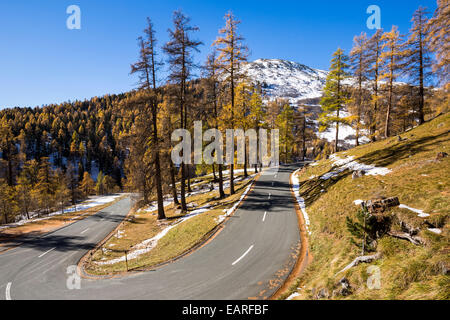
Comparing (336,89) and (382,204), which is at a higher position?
(336,89)

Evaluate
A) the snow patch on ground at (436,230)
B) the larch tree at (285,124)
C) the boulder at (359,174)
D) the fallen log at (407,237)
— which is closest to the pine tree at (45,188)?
the larch tree at (285,124)

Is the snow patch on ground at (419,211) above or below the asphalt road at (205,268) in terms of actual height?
above

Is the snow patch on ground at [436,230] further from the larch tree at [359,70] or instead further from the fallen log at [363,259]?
the larch tree at [359,70]

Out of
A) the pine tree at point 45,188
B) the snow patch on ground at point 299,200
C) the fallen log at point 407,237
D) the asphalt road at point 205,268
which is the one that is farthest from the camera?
the pine tree at point 45,188

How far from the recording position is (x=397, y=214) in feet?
28.5

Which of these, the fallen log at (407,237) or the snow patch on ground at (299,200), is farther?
the snow patch on ground at (299,200)

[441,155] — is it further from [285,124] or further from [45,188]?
[45,188]

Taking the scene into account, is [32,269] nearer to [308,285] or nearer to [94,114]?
[308,285]

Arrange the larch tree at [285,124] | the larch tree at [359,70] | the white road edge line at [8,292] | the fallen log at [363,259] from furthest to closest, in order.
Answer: the larch tree at [285,124], the larch tree at [359,70], the white road edge line at [8,292], the fallen log at [363,259]

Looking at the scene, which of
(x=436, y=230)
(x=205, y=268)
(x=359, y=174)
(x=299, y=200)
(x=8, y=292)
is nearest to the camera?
(x=436, y=230)

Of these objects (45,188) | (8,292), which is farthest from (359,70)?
(45,188)

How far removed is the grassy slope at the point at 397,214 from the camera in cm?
553

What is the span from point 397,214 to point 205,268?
9101 mm

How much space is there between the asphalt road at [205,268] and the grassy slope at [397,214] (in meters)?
1.65
